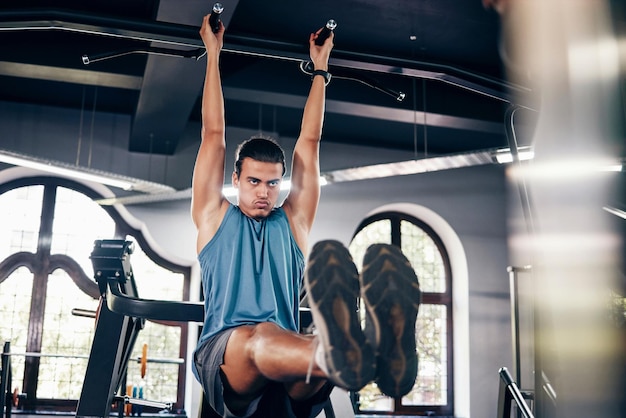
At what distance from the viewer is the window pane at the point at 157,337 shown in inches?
264

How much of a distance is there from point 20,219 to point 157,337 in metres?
1.80

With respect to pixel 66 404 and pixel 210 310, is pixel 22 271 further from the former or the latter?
pixel 210 310

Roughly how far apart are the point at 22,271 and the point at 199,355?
5.02 metres

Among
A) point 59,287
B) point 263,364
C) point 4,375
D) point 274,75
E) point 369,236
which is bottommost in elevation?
point 4,375

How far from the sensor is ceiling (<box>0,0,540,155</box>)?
16.3 feet

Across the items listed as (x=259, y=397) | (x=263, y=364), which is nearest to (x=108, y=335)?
(x=259, y=397)

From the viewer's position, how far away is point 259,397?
2.04 m

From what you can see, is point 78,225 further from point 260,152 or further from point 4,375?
point 260,152

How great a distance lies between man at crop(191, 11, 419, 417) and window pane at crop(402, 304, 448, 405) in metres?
5.40

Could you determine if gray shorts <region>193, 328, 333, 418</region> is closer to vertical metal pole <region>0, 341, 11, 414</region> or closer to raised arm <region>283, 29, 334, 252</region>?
raised arm <region>283, 29, 334, 252</region>

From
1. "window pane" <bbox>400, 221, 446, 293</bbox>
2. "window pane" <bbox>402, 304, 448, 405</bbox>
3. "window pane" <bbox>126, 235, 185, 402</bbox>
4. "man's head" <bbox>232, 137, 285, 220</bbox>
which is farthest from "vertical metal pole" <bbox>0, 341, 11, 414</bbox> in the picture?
"window pane" <bbox>400, 221, 446, 293</bbox>

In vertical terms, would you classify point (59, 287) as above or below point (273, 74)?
below

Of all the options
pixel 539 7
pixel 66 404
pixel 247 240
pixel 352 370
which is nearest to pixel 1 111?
pixel 66 404

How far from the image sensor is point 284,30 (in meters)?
5.36
